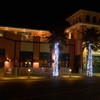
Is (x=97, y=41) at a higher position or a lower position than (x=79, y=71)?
higher

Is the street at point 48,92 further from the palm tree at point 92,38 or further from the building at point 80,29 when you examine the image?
the building at point 80,29

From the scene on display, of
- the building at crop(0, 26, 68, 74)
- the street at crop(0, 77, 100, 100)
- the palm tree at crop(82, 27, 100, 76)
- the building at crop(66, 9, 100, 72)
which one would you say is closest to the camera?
the street at crop(0, 77, 100, 100)

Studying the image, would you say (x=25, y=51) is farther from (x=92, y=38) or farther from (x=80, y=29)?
(x=92, y=38)

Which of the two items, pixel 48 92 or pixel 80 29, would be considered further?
pixel 80 29

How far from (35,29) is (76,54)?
1023 cm

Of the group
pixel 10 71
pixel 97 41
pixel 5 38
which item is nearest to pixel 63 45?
pixel 97 41

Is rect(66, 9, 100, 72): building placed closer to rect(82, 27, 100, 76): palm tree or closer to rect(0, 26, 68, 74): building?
rect(82, 27, 100, 76): palm tree

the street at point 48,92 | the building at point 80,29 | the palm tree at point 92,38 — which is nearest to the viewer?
the street at point 48,92

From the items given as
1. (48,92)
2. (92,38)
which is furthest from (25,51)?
(48,92)

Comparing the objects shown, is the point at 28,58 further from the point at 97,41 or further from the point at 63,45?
the point at 97,41

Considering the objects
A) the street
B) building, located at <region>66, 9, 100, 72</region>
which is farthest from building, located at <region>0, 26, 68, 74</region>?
the street

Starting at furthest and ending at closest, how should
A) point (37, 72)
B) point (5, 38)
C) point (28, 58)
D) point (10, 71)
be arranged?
point (28, 58), point (5, 38), point (37, 72), point (10, 71)

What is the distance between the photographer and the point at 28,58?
53156 millimetres

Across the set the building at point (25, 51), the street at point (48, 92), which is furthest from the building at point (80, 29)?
the street at point (48, 92)
